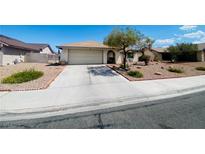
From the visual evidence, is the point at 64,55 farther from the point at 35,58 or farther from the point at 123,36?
the point at 123,36

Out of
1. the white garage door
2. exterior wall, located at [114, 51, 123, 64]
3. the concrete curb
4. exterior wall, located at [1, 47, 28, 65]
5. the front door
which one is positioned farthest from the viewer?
the front door

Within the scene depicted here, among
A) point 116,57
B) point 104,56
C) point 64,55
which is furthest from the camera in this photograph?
point 116,57

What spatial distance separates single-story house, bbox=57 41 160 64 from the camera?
73.2ft

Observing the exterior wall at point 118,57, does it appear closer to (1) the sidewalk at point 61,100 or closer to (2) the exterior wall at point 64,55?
(2) the exterior wall at point 64,55

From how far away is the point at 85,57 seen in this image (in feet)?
77.0

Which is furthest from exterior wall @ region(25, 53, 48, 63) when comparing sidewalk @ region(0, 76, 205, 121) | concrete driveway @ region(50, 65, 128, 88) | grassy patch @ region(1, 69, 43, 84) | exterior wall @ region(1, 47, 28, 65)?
sidewalk @ region(0, 76, 205, 121)

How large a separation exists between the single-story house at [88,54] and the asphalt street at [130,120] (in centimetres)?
1797

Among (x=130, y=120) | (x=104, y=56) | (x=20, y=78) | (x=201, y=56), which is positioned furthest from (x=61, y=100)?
(x=201, y=56)

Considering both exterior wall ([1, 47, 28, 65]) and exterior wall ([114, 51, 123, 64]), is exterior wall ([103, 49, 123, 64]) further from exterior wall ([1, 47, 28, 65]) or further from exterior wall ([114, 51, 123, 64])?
exterior wall ([1, 47, 28, 65])

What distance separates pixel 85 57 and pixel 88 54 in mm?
680

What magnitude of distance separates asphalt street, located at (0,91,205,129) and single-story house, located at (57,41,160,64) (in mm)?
17966

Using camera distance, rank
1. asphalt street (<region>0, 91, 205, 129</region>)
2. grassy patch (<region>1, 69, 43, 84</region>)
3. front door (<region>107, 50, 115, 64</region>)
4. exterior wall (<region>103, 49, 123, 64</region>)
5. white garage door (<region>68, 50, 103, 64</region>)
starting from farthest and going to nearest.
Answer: front door (<region>107, 50, 115, 64</region>), exterior wall (<region>103, 49, 123, 64</region>), white garage door (<region>68, 50, 103, 64</region>), grassy patch (<region>1, 69, 43, 84</region>), asphalt street (<region>0, 91, 205, 129</region>)

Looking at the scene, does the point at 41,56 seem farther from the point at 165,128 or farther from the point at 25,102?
the point at 165,128

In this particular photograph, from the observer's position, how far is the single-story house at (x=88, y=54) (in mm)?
22312
